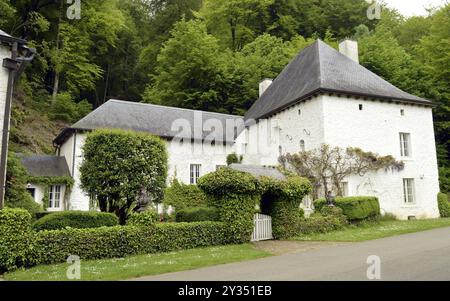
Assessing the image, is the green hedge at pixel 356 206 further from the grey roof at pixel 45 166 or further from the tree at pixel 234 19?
the tree at pixel 234 19

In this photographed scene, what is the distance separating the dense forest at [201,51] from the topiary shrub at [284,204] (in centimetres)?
1570

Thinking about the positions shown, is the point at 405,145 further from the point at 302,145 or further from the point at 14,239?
the point at 14,239

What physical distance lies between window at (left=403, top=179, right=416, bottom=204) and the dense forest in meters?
6.16

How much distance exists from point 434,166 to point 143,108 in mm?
17578

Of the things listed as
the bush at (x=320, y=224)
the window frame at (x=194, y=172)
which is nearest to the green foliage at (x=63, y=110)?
the window frame at (x=194, y=172)

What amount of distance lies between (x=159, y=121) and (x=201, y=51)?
1028cm

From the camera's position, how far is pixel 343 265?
7.12 meters

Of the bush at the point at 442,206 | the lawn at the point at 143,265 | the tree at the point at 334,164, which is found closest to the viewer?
the lawn at the point at 143,265

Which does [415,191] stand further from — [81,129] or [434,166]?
[81,129]

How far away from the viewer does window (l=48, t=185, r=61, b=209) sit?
17.8 meters

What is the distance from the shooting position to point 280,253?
9.41 m

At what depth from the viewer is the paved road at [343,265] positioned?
244 inches

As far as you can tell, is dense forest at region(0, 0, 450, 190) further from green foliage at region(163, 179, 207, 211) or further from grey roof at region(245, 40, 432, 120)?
green foliage at region(163, 179, 207, 211)
